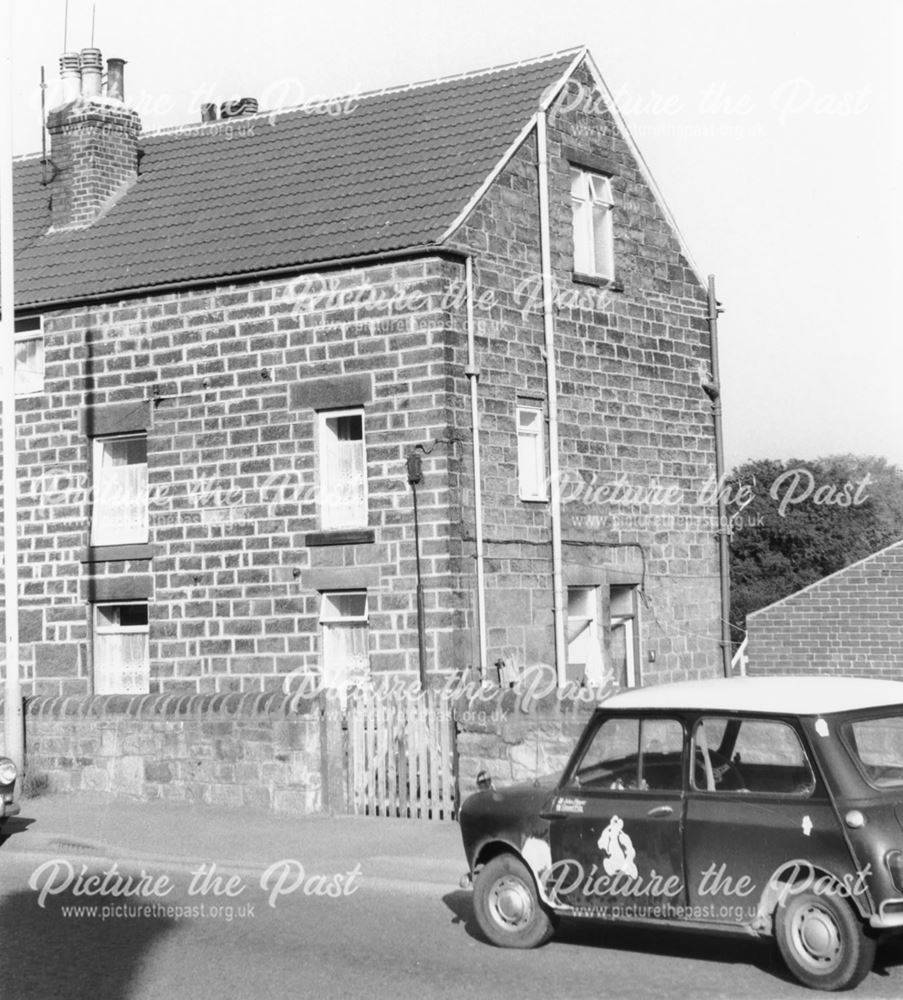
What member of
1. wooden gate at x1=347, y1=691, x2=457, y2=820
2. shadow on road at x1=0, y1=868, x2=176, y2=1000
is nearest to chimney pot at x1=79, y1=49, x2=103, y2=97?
wooden gate at x1=347, y1=691, x2=457, y2=820

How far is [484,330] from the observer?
19969 millimetres

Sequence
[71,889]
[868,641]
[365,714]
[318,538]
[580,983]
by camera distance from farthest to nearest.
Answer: [868,641], [318,538], [365,714], [71,889], [580,983]

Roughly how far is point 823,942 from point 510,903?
84.3 inches

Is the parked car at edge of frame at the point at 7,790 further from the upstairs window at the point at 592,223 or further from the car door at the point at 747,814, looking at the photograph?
the upstairs window at the point at 592,223

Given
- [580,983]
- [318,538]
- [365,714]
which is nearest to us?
[580,983]

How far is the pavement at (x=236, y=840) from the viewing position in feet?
42.8

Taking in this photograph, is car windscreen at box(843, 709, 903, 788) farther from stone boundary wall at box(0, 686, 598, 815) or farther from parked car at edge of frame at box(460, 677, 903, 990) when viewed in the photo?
stone boundary wall at box(0, 686, 598, 815)

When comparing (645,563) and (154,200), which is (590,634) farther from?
(154,200)

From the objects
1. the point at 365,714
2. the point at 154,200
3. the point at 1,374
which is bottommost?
the point at 365,714

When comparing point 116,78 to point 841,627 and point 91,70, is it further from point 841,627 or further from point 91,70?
point 841,627

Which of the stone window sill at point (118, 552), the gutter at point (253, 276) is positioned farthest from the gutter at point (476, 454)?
the stone window sill at point (118, 552)

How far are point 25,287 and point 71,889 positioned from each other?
1171cm

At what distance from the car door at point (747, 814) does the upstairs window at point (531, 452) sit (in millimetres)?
11559

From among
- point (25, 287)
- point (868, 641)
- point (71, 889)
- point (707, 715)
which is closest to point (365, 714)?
point (71, 889)
